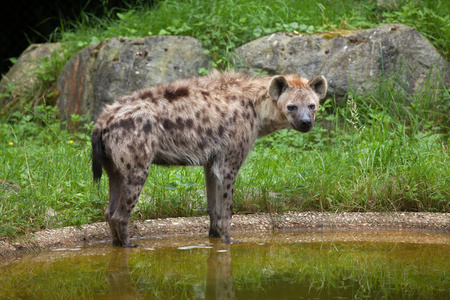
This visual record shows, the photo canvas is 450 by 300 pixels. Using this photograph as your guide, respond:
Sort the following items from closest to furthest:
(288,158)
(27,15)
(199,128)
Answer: (199,128)
(288,158)
(27,15)

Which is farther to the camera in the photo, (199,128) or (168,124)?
(199,128)

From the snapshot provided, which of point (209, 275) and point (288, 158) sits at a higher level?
point (209, 275)

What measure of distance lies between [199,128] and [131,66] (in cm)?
299

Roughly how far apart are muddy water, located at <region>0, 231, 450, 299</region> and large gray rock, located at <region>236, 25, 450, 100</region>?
2.61 meters

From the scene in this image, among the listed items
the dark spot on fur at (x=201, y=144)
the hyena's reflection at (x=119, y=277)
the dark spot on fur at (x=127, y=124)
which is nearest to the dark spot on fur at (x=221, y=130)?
the dark spot on fur at (x=201, y=144)

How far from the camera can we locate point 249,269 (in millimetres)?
3230

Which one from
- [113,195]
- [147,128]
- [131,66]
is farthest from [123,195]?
[131,66]

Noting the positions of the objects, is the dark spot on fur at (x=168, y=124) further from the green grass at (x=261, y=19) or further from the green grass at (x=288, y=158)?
the green grass at (x=261, y=19)

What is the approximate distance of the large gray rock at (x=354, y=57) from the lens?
20.5 feet

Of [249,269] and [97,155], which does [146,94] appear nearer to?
[97,155]

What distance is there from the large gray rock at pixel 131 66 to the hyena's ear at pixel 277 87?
264 cm

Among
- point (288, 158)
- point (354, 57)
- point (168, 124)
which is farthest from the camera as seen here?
point (354, 57)

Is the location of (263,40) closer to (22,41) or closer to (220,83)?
(220,83)

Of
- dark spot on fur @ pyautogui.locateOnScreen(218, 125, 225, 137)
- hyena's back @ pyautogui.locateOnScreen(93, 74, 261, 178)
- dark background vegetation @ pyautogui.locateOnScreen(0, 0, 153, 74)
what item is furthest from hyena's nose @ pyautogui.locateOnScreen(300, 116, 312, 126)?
dark background vegetation @ pyautogui.locateOnScreen(0, 0, 153, 74)
